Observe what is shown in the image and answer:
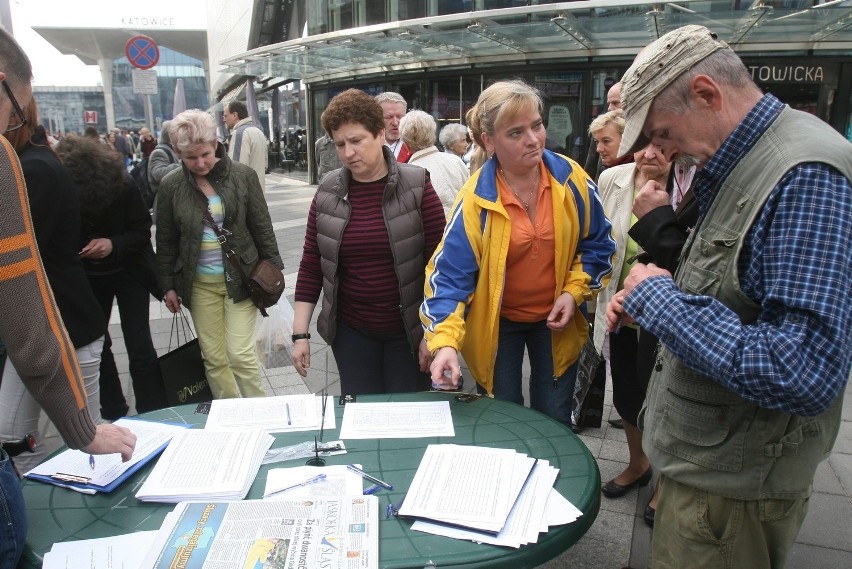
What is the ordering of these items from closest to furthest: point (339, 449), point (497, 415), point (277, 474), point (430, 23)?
point (277, 474) < point (339, 449) < point (497, 415) < point (430, 23)

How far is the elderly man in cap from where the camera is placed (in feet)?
3.80

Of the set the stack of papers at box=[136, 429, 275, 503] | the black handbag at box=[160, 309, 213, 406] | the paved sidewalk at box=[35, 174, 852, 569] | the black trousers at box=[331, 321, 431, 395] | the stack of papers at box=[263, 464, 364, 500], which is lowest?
the paved sidewalk at box=[35, 174, 852, 569]

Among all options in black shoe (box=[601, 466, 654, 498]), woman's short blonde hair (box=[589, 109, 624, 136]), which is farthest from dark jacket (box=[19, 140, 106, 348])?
woman's short blonde hair (box=[589, 109, 624, 136])

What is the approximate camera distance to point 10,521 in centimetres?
132

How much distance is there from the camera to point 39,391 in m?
1.36

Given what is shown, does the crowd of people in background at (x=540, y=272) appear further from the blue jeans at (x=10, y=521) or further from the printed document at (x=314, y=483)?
the printed document at (x=314, y=483)

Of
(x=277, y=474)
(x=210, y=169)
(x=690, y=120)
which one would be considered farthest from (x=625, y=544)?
(x=210, y=169)

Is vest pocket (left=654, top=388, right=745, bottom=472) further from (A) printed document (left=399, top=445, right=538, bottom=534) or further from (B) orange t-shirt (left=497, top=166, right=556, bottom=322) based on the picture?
(B) orange t-shirt (left=497, top=166, right=556, bottom=322)

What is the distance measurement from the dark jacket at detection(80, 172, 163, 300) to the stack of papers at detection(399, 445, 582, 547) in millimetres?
2464

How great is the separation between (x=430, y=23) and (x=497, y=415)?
30.6ft

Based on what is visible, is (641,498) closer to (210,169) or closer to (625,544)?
(625,544)

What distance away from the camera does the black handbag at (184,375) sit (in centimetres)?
322

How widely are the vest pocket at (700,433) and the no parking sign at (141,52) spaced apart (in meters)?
9.00

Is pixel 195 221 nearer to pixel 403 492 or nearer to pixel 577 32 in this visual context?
pixel 403 492
